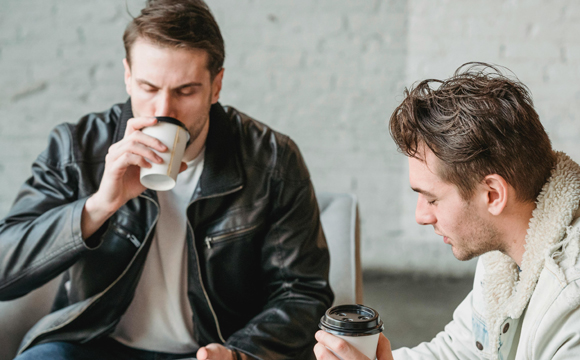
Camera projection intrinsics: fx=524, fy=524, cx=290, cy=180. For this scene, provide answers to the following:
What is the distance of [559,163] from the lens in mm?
992

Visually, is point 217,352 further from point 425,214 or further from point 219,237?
point 425,214

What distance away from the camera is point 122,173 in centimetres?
124

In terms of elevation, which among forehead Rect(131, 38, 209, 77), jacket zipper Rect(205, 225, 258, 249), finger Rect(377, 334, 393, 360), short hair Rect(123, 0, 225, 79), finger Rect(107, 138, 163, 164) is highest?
short hair Rect(123, 0, 225, 79)

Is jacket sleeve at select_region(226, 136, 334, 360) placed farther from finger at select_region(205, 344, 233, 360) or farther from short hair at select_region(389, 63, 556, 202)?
short hair at select_region(389, 63, 556, 202)

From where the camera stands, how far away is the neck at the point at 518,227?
3.29ft

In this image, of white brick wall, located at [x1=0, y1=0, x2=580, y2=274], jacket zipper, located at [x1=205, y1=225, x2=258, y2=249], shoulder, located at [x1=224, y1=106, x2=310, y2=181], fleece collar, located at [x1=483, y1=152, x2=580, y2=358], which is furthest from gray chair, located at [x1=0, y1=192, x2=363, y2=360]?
white brick wall, located at [x1=0, y1=0, x2=580, y2=274]

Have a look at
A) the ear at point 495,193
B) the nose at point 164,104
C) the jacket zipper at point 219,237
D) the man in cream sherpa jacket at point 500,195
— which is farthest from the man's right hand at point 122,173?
the ear at point 495,193

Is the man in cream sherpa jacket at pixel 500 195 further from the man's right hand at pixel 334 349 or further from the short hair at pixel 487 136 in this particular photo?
the man's right hand at pixel 334 349

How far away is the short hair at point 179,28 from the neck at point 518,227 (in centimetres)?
84

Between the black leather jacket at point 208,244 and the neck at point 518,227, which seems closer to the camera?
the neck at point 518,227

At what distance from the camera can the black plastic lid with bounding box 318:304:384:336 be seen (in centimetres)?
81

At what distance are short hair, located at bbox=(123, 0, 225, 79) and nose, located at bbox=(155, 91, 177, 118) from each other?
0.41 feet

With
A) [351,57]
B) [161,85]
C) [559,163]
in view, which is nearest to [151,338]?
[161,85]

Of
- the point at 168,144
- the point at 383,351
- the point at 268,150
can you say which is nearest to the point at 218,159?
the point at 268,150
